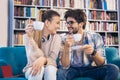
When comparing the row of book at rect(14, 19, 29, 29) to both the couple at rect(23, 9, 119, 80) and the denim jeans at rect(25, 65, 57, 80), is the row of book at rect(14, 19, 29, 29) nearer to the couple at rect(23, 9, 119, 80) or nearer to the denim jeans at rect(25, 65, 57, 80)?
the couple at rect(23, 9, 119, 80)

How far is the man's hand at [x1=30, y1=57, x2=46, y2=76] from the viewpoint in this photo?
1.92m

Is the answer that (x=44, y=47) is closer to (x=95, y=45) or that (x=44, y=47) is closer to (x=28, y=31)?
(x=28, y=31)

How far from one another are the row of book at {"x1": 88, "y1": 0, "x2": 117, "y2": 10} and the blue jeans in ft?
8.70

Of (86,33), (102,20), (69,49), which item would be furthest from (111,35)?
(69,49)

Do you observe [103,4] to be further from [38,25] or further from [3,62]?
[38,25]

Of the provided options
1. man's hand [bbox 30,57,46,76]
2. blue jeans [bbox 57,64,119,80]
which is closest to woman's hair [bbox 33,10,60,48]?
man's hand [bbox 30,57,46,76]

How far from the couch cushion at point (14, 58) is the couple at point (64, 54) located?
632 mm

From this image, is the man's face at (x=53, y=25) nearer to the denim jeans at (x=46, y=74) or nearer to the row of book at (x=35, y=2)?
the denim jeans at (x=46, y=74)

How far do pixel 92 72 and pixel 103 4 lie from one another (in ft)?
9.08

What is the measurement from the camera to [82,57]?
229 centimetres

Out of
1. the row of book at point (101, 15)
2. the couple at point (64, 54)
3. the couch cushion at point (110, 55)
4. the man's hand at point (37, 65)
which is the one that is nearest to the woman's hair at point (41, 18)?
the couple at point (64, 54)

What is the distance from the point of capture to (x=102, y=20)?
15.6 ft

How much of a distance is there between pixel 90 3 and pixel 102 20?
41 cm

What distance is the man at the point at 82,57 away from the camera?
6.88 ft
